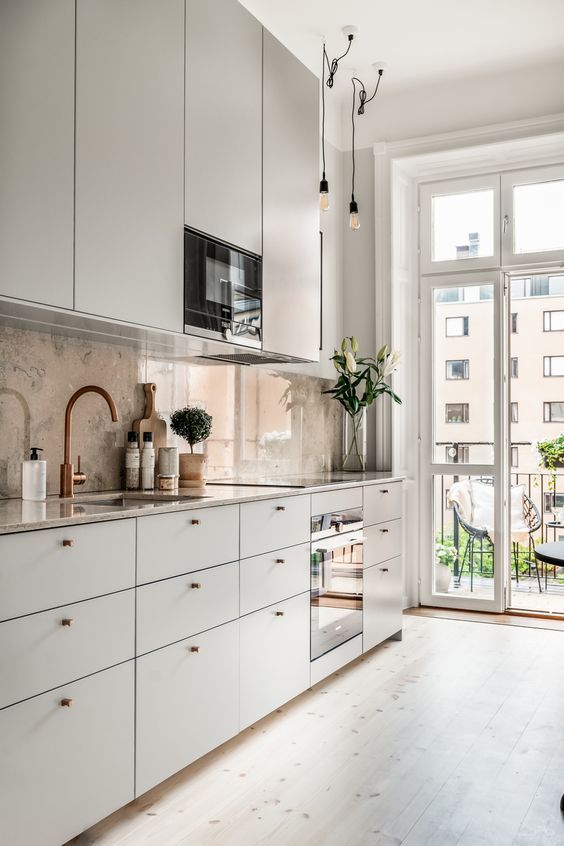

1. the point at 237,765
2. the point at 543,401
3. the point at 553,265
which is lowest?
the point at 237,765

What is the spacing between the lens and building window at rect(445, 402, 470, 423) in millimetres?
4746

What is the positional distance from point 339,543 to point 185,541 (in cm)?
118

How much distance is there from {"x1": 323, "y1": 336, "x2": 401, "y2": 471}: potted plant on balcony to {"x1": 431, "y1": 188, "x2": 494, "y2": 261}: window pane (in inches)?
31.2

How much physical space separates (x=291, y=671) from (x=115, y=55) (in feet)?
7.01

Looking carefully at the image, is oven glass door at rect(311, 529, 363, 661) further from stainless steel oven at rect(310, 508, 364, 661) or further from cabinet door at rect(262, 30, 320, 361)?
cabinet door at rect(262, 30, 320, 361)

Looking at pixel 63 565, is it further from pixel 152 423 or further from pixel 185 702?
pixel 152 423

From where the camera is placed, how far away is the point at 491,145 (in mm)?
4430

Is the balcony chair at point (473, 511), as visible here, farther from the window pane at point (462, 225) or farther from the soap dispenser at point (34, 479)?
the soap dispenser at point (34, 479)

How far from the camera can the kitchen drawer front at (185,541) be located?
2.09 meters

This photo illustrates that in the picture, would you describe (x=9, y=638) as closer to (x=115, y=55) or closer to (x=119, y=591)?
(x=119, y=591)

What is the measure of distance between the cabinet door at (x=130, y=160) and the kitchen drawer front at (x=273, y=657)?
1.06 meters

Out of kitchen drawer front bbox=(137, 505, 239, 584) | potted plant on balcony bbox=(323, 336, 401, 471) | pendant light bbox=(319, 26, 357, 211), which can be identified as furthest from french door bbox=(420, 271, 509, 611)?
kitchen drawer front bbox=(137, 505, 239, 584)

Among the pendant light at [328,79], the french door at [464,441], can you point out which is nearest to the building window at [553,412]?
the french door at [464,441]

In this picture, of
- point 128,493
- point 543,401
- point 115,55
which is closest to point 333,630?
point 128,493
